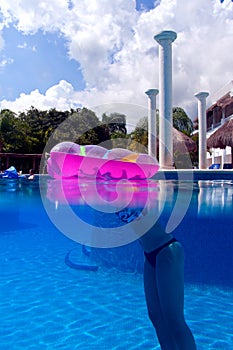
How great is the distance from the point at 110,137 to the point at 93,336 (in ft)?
5.17

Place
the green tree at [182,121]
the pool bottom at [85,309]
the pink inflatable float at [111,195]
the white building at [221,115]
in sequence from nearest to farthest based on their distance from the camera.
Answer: the pink inflatable float at [111,195], the pool bottom at [85,309], the white building at [221,115], the green tree at [182,121]

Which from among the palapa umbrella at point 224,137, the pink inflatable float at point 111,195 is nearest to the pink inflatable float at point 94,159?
the pink inflatable float at point 111,195

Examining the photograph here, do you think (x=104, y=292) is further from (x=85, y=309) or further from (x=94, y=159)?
(x=94, y=159)

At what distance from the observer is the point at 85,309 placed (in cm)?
310

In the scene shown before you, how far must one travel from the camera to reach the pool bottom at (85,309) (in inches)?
101

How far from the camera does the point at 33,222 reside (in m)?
6.92

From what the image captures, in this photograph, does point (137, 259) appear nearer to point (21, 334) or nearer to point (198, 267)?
point (198, 267)

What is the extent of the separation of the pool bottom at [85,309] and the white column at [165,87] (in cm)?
882

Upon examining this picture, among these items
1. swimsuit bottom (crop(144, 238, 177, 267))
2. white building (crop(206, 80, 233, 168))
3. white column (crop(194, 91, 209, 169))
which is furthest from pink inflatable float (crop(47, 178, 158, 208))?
white building (crop(206, 80, 233, 168))

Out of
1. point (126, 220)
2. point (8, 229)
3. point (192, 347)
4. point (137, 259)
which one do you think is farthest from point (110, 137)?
point (8, 229)

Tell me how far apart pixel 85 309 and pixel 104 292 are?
1.44 ft

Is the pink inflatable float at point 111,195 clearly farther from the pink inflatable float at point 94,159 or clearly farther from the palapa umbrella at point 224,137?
the palapa umbrella at point 224,137

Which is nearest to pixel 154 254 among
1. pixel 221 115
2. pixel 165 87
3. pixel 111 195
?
pixel 111 195

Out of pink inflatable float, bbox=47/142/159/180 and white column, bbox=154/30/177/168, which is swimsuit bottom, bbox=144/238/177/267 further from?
white column, bbox=154/30/177/168
